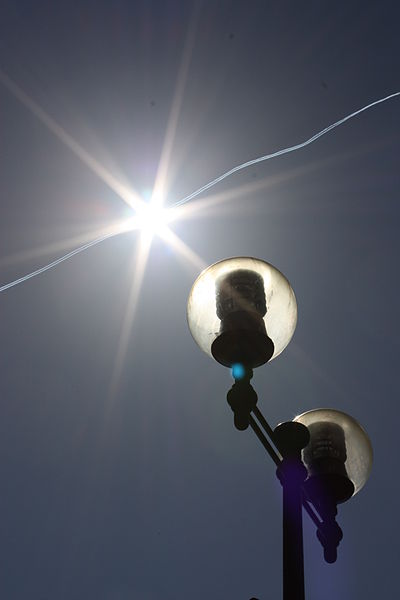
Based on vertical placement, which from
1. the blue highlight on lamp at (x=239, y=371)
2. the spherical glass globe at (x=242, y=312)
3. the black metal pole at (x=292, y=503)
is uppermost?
the spherical glass globe at (x=242, y=312)

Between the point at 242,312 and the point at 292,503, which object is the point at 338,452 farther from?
the point at 242,312

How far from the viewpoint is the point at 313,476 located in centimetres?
355

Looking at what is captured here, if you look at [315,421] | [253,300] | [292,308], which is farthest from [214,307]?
[315,421]

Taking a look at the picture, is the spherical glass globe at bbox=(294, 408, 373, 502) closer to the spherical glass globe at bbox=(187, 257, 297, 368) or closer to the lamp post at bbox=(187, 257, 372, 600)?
the lamp post at bbox=(187, 257, 372, 600)

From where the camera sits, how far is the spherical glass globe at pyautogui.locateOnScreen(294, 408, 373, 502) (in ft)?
11.7

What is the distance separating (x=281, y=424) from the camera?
3.39 m

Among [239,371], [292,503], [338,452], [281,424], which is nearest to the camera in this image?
[292,503]

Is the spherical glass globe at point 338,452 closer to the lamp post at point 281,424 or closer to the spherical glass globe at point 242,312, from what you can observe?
the lamp post at point 281,424

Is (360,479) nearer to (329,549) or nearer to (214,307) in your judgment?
(329,549)

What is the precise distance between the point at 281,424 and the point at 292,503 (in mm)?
484

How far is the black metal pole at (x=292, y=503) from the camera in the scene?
111 inches

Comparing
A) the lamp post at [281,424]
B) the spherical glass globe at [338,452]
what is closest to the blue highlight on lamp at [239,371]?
the lamp post at [281,424]

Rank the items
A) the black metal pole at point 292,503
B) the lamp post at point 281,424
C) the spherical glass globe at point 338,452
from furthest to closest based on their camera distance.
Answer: the spherical glass globe at point 338,452
the lamp post at point 281,424
the black metal pole at point 292,503

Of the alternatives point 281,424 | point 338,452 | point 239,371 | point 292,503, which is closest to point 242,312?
point 239,371
